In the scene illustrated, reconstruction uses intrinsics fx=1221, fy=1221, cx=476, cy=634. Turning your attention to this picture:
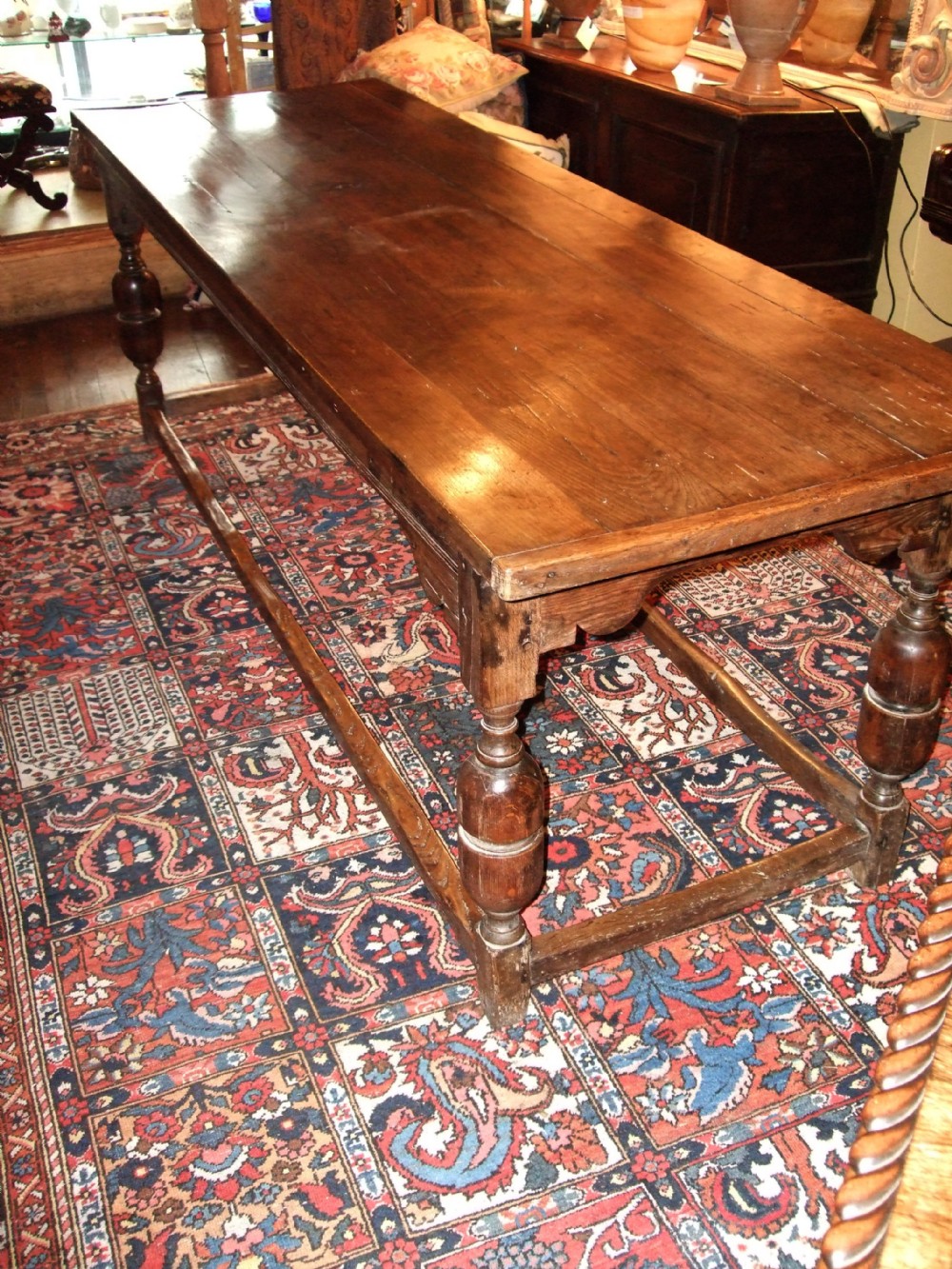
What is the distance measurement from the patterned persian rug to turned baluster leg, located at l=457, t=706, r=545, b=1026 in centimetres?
15

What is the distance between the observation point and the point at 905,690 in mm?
1735

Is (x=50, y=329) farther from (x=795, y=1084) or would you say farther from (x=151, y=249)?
(x=795, y=1084)

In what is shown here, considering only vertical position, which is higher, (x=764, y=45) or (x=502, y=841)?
(x=764, y=45)

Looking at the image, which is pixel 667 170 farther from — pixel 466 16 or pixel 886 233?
pixel 466 16

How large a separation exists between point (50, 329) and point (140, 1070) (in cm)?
324

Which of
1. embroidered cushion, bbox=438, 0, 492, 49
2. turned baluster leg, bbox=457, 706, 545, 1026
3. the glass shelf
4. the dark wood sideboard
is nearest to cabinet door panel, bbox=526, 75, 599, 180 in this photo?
the dark wood sideboard

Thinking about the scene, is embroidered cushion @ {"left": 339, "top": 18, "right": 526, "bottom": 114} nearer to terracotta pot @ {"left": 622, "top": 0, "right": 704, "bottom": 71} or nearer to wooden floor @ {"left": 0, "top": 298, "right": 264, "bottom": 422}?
terracotta pot @ {"left": 622, "top": 0, "right": 704, "bottom": 71}

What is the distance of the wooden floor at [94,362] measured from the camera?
3.75 m

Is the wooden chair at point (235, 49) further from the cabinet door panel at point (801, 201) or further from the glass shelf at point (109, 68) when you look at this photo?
the cabinet door panel at point (801, 201)

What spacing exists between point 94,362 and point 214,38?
118 cm

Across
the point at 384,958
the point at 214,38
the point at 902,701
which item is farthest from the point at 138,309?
the point at 902,701

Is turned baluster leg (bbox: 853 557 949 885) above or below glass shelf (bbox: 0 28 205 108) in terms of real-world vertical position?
below

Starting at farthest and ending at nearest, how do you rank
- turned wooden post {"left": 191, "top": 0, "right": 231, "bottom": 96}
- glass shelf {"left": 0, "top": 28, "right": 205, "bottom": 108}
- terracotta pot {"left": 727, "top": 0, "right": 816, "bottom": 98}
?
glass shelf {"left": 0, "top": 28, "right": 205, "bottom": 108}, turned wooden post {"left": 191, "top": 0, "right": 231, "bottom": 96}, terracotta pot {"left": 727, "top": 0, "right": 816, "bottom": 98}

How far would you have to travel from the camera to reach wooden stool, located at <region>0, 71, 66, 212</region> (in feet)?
14.4
